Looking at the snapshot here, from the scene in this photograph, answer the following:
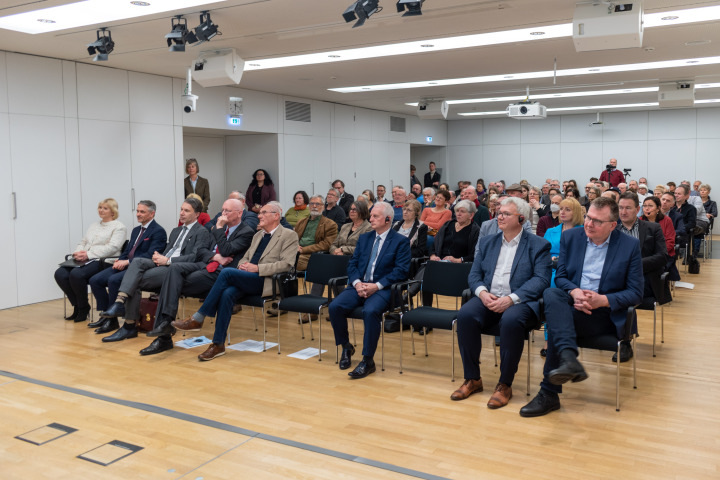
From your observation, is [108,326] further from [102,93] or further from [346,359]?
[102,93]

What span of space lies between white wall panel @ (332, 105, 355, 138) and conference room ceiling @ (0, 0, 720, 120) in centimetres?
165

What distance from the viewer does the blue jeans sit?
5664 mm

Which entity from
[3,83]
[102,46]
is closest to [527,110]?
[102,46]

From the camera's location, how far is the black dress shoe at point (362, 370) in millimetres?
5031

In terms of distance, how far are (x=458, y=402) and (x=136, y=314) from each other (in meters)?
3.46

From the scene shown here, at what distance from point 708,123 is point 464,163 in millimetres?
6289

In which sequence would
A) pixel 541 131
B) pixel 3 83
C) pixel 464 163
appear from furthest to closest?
1. pixel 464 163
2. pixel 541 131
3. pixel 3 83

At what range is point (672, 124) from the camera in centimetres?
1627

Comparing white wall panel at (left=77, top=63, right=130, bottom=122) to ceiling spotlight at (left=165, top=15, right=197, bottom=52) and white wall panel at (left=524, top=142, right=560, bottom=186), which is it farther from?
white wall panel at (left=524, top=142, right=560, bottom=186)

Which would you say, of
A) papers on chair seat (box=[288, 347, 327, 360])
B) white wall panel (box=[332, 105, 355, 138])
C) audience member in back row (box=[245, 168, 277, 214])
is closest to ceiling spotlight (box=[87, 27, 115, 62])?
papers on chair seat (box=[288, 347, 327, 360])

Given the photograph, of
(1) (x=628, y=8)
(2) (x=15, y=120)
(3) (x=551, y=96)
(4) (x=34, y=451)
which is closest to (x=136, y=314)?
(4) (x=34, y=451)

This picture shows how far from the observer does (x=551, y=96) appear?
42.3 ft

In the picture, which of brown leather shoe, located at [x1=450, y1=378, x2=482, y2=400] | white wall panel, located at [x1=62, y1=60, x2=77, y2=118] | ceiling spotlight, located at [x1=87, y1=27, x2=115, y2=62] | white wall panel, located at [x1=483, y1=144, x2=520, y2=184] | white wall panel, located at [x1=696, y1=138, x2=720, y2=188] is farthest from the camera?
white wall panel, located at [x1=483, y1=144, x2=520, y2=184]

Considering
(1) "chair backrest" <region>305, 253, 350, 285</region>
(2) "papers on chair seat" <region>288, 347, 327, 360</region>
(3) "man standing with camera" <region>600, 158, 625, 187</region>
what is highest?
(3) "man standing with camera" <region>600, 158, 625, 187</region>
